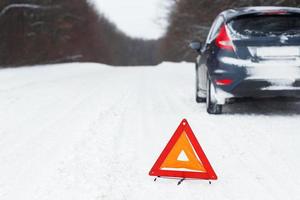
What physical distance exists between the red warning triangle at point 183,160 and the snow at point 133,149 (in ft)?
0.30

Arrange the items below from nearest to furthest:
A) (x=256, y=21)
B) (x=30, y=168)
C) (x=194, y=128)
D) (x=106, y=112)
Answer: (x=30, y=168)
(x=194, y=128)
(x=256, y=21)
(x=106, y=112)

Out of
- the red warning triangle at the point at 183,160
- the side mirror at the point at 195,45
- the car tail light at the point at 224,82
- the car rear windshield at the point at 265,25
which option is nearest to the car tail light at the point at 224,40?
the car rear windshield at the point at 265,25

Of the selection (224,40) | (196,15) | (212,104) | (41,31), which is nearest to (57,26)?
(41,31)

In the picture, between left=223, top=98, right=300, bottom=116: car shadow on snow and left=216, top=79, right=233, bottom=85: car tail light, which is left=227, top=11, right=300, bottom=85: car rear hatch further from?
left=223, top=98, right=300, bottom=116: car shadow on snow

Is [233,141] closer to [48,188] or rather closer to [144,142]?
[144,142]

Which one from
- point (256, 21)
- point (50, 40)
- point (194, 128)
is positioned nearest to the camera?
point (194, 128)

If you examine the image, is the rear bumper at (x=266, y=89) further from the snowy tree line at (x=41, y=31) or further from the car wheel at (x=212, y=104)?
the snowy tree line at (x=41, y=31)

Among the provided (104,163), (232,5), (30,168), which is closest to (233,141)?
(104,163)

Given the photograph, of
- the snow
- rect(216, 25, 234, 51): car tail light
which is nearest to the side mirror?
the snow

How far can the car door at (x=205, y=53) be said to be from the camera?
29.8 ft

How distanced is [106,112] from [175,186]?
4852 millimetres

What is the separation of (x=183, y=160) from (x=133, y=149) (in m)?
1.36

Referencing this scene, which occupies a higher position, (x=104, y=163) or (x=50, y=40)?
(x=104, y=163)

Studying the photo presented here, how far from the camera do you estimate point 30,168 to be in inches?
200
